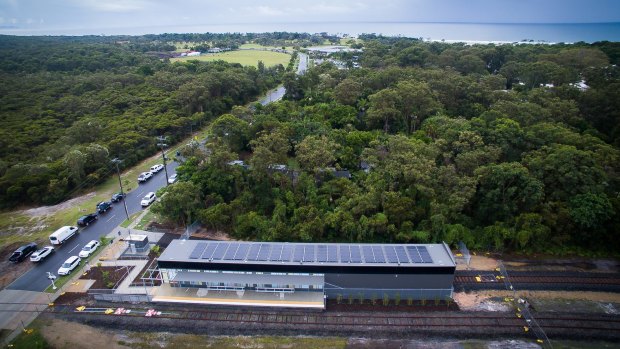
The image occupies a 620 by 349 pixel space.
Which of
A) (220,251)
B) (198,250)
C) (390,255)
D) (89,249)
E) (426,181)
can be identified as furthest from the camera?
(426,181)

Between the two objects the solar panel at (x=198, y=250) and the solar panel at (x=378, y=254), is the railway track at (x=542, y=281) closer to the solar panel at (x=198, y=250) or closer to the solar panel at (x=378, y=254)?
the solar panel at (x=378, y=254)

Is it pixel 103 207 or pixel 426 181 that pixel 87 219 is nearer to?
pixel 103 207

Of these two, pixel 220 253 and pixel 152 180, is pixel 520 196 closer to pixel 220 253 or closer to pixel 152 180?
pixel 220 253

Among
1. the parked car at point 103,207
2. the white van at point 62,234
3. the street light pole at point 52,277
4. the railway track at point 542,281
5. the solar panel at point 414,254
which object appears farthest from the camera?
the parked car at point 103,207

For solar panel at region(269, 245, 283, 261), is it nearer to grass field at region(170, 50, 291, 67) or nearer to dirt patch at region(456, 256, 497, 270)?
dirt patch at region(456, 256, 497, 270)

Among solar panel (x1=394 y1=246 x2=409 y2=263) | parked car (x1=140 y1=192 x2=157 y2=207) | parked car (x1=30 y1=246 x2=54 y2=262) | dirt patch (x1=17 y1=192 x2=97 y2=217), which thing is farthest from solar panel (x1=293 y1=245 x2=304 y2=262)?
dirt patch (x1=17 y1=192 x2=97 y2=217)

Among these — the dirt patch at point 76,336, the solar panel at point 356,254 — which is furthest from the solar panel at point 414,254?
the dirt patch at point 76,336

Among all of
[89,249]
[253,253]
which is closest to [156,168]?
[89,249]
